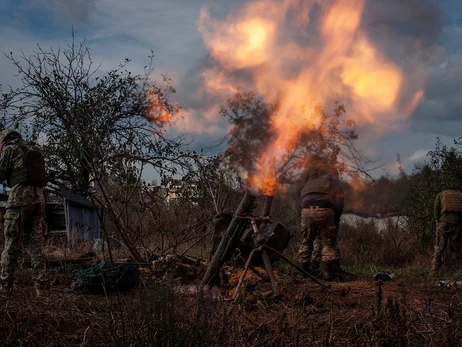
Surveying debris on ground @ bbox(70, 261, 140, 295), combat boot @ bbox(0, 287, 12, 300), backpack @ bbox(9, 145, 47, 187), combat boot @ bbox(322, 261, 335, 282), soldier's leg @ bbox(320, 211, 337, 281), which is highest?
backpack @ bbox(9, 145, 47, 187)

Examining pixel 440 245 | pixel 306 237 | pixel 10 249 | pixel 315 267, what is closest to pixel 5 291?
pixel 10 249

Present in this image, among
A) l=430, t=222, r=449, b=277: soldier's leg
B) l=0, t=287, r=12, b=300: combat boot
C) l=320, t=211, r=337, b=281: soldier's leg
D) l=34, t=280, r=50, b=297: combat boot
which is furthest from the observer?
l=430, t=222, r=449, b=277: soldier's leg

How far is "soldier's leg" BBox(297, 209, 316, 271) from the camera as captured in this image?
353 inches

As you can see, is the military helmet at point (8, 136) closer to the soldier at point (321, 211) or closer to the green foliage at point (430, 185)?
the soldier at point (321, 211)

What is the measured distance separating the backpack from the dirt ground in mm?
1633

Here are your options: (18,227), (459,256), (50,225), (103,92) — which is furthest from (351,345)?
(50,225)

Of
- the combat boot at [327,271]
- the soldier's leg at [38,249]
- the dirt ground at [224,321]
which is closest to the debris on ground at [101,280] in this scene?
the soldier's leg at [38,249]

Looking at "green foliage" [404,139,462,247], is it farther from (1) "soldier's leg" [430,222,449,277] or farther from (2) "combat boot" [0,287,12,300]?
Result: (2) "combat boot" [0,287,12,300]

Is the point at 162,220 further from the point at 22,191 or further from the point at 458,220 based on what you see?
the point at 458,220

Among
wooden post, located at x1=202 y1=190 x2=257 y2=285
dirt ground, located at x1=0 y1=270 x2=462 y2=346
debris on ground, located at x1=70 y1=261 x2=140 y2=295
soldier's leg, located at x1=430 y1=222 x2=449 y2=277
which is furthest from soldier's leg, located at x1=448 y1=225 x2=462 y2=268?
debris on ground, located at x1=70 y1=261 x2=140 y2=295

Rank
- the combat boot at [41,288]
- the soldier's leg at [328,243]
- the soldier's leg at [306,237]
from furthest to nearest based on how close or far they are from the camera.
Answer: the soldier's leg at [306,237] < the soldier's leg at [328,243] < the combat boot at [41,288]

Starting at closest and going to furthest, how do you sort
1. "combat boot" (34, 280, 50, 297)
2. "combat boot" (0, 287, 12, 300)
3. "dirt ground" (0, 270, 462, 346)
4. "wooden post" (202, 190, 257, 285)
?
"dirt ground" (0, 270, 462, 346)
"wooden post" (202, 190, 257, 285)
"combat boot" (0, 287, 12, 300)
"combat boot" (34, 280, 50, 297)

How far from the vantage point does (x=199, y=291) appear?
14.1ft

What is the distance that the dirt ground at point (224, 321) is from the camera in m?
3.93
